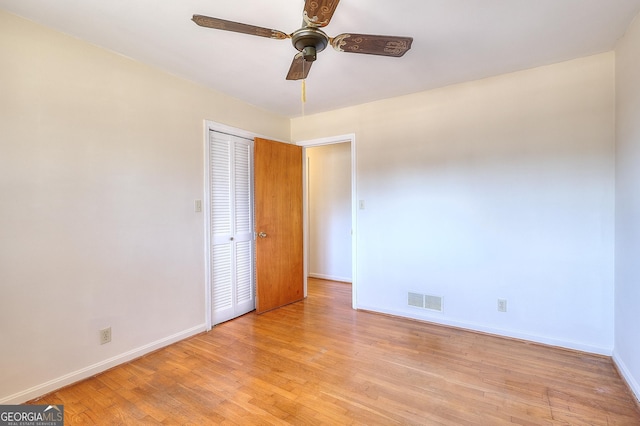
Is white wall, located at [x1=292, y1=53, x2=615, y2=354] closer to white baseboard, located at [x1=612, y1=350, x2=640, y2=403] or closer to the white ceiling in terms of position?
white baseboard, located at [x1=612, y1=350, x2=640, y2=403]

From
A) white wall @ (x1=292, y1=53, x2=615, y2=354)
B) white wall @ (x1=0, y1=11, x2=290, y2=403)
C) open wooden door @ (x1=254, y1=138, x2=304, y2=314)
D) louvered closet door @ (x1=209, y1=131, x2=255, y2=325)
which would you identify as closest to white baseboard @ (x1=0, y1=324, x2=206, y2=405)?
white wall @ (x1=0, y1=11, x2=290, y2=403)

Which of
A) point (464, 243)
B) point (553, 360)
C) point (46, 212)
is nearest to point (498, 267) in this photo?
point (464, 243)

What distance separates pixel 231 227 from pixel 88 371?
1.72 meters

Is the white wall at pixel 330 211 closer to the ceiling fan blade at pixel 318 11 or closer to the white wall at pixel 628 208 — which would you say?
the white wall at pixel 628 208

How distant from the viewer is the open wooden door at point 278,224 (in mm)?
3498

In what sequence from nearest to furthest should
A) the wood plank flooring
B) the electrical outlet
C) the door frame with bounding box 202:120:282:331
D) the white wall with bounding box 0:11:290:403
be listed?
1. the wood plank flooring
2. the white wall with bounding box 0:11:290:403
3. the electrical outlet
4. the door frame with bounding box 202:120:282:331

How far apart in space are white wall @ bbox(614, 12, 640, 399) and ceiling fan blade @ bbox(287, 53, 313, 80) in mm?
2198

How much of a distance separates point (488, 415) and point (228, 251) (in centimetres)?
272

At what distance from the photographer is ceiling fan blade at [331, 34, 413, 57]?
63.6 inches

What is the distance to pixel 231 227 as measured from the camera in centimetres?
337

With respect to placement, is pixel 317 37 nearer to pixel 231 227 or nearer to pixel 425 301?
pixel 231 227

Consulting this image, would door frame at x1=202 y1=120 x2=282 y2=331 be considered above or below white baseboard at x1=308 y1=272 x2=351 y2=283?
above

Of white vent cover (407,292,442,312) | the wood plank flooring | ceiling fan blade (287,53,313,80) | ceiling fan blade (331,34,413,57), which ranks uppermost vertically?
ceiling fan blade (287,53,313,80)

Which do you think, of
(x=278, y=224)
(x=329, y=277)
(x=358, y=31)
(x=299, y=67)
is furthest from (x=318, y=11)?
(x=329, y=277)
